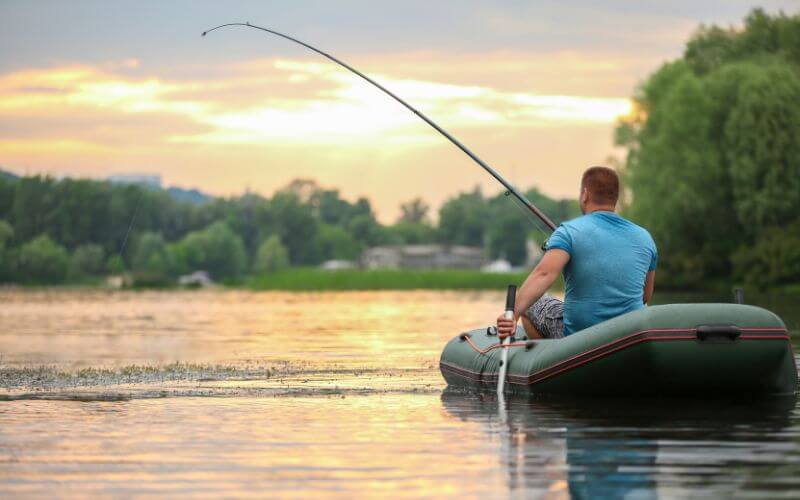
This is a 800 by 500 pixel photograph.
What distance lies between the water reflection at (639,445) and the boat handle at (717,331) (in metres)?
0.48

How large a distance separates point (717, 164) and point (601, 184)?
139ft

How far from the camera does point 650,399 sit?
385 inches

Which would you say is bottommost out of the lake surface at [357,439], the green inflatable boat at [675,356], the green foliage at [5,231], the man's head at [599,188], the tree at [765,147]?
the lake surface at [357,439]

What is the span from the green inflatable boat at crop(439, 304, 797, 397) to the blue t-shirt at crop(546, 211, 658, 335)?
A: 327 millimetres

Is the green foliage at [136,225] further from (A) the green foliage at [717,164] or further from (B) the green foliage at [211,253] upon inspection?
(A) the green foliage at [717,164]

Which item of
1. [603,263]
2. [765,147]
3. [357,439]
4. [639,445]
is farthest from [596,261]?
[765,147]

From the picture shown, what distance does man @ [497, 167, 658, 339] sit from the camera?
9.73 metres

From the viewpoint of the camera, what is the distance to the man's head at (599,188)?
9781mm

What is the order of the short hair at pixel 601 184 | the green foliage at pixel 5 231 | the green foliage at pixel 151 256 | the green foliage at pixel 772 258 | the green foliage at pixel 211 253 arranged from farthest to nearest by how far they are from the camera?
the green foliage at pixel 211 253
the green foliage at pixel 151 256
the green foliage at pixel 5 231
the green foliage at pixel 772 258
the short hair at pixel 601 184

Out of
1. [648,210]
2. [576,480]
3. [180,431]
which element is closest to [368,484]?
[576,480]

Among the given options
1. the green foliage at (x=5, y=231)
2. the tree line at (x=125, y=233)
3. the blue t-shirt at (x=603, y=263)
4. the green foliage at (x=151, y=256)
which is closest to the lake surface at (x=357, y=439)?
the blue t-shirt at (x=603, y=263)

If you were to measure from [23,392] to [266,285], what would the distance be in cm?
8740

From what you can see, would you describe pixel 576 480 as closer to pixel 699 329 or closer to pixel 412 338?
pixel 699 329

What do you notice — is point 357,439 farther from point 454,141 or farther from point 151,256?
point 151,256
